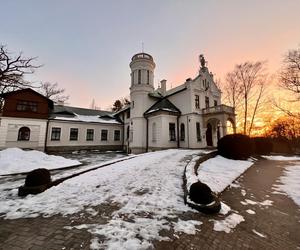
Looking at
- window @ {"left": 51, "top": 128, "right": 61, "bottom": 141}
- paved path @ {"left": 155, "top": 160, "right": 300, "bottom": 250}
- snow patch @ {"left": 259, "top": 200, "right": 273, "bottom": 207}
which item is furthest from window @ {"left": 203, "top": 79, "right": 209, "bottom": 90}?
window @ {"left": 51, "top": 128, "right": 61, "bottom": 141}

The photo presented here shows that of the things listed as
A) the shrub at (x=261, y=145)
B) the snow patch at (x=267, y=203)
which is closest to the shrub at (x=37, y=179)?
the snow patch at (x=267, y=203)

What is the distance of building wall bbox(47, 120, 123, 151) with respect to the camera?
74.7ft

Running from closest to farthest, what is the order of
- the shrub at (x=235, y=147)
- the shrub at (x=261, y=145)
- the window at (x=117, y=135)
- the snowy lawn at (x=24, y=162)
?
the snowy lawn at (x=24, y=162), the shrub at (x=235, y=147), the shrub at (x=261, y=145), the window at (x=117, y=135)

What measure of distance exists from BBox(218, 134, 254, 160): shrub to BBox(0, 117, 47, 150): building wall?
21.5 meters

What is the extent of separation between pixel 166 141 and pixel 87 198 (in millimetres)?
15335

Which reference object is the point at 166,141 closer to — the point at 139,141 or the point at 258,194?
the point at 139,141

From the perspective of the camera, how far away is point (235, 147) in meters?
12.8

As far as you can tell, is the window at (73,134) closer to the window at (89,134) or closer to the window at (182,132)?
the window at (89,134)

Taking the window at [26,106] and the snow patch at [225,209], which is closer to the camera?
the snow patch at [225,209]

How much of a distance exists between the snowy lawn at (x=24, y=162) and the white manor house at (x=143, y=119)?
34.5ft

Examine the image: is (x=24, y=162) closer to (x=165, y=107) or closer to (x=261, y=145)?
(x=165, y=107)

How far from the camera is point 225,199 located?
536 centimetres

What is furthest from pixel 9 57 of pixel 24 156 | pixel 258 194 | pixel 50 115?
pixel 258 194

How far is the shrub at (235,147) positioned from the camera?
42.0 feet
